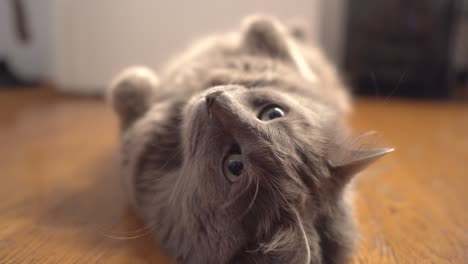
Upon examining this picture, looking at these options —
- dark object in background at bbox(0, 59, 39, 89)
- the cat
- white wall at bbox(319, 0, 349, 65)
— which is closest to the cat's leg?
the cat

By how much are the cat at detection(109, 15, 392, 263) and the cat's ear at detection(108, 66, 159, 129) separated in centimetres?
12

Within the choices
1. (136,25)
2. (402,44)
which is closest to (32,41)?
(136,25)

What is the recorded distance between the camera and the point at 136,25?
285cm

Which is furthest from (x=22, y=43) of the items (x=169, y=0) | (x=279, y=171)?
(x=279, y=171)

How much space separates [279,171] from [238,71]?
0.54m

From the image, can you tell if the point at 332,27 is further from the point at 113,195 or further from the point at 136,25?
the point at 113,195

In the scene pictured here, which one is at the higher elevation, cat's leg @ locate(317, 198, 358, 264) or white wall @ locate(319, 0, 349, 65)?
white wall @ locate(319, 0, 349, 65)

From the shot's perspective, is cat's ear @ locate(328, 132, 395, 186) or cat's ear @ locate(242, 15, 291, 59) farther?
cat's ear @ locate(242, 15, 291, 59)

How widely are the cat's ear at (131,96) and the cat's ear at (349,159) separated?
0.66 metres

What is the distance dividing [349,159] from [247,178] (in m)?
0.25

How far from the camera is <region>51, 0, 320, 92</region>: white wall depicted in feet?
9.21

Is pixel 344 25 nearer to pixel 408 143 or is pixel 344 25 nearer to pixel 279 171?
pixel 408 143

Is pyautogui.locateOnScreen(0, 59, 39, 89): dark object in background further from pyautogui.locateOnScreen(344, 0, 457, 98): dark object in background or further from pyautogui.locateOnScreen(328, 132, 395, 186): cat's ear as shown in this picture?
pyautogui.locateOnScreen(328, 132, 395, 186): cat's ear

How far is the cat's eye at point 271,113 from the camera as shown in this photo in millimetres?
1049
